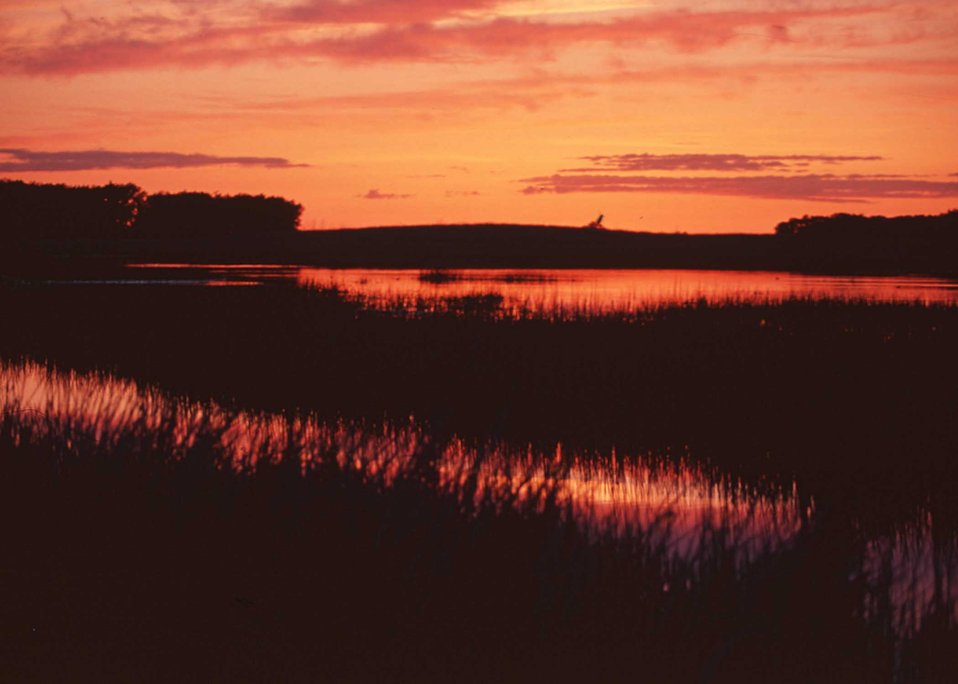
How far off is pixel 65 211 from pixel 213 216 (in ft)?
39.0

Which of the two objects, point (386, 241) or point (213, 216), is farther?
point (213, 216)

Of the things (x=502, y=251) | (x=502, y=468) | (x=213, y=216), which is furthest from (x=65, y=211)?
(x=502, y=468)

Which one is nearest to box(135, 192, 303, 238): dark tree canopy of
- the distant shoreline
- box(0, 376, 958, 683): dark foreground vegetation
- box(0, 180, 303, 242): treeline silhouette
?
box(0, 180, 303, 242): treeline silhouette

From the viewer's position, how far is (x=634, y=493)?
9781 mm

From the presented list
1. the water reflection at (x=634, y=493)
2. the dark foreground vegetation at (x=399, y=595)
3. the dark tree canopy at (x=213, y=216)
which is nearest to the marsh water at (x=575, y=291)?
the water reflection at (x=634, y=493)

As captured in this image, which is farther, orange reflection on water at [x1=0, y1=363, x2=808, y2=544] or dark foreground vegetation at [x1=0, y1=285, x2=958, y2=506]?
dark foreground vegetation at [x1=0, y1=285, x2=958, y2=506]

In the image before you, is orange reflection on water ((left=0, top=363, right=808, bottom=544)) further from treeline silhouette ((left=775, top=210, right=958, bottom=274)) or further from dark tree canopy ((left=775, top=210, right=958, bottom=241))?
dark tree canopy ((left=775, top=210, right=958, bottom=241))

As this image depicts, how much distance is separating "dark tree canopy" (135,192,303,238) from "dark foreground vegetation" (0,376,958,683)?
7377cm

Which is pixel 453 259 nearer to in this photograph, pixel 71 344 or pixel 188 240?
pixel 188 240

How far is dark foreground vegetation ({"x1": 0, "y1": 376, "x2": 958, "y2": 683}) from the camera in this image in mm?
5398

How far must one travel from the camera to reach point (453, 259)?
219ft

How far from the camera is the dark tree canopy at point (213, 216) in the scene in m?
79.8

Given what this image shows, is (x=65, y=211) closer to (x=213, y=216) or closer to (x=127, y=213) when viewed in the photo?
(x=127, y=213)

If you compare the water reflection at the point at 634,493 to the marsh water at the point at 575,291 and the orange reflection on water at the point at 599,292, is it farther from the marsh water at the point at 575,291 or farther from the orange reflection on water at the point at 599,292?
the orange reflection on water at the point at 599,292
